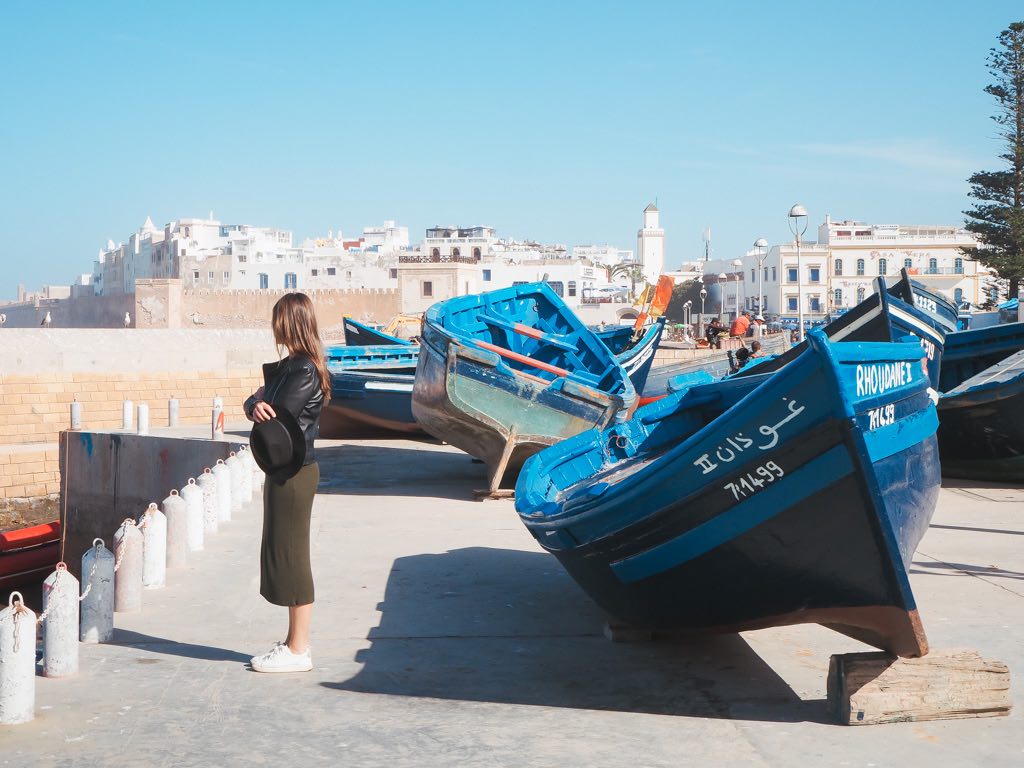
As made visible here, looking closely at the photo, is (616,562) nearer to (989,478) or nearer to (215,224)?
(989,478)

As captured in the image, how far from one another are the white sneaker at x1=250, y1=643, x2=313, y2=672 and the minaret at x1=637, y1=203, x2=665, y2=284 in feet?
372

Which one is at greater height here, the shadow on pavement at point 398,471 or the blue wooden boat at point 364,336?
the blue wooden boat at point 364,336

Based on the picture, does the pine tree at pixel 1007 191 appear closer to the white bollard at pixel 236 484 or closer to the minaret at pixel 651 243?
the white bollard at pixel 236 484

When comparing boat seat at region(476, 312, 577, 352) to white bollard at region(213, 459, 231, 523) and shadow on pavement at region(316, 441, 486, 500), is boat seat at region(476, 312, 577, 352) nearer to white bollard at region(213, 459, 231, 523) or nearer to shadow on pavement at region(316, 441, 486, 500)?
shadow on pavement at region(316, 441, 486, 500)

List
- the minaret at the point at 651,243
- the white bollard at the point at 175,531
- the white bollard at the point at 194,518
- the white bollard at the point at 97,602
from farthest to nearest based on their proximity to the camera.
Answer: the minaret at the point at 651,243, the white bollard at the point at 194,518, the white bollard at the point at 175,531, the white bollard at the point at 97,602

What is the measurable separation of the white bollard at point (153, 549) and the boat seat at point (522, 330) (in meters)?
6.73

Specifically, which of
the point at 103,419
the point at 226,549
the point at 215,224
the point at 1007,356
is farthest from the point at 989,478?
the point at 215,224

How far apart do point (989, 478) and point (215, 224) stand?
107 metres

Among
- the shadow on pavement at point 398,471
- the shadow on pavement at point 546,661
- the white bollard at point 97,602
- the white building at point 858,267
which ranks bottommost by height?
the shadow on pavement at point 398,471

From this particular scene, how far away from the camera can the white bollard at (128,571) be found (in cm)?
623

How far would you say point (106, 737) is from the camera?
4258 mm

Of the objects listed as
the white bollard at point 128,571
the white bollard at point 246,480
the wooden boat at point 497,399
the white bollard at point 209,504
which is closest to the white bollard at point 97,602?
the white bollard at point 128,571

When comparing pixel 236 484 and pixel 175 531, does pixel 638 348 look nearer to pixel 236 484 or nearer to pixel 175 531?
pixel 236 484

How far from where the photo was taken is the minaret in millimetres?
119000
